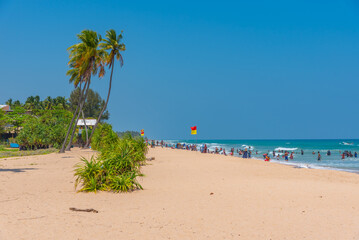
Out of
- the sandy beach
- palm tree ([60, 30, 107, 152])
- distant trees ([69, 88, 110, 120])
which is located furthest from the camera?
distant trees ([69, 88, 110, 120])

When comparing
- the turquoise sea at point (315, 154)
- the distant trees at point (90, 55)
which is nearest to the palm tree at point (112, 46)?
the distant trees at point (90, 55)

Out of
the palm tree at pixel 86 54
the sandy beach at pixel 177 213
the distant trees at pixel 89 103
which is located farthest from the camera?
the distant trees at pixel 89 103

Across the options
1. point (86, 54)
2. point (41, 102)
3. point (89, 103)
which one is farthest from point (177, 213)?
point (41, 102)

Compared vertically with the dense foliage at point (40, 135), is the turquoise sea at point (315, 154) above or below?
below

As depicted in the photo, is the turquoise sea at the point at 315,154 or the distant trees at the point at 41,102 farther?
the distant trees at the point at 41,102

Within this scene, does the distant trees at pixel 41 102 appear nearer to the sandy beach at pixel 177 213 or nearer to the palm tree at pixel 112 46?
the palm tree at pixel 112 46

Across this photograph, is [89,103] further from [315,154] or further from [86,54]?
[315,154]

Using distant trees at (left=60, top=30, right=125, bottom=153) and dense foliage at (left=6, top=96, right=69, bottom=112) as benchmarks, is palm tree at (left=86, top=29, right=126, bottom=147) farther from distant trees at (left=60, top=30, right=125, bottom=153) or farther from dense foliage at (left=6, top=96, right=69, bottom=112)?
dense foliage at (left=6, top=96, right=69, bottom=112)

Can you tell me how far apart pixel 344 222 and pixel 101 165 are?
20.9 ft

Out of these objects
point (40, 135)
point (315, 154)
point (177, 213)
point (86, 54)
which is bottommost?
point (177, 213)

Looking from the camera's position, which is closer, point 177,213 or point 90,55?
point 177,213

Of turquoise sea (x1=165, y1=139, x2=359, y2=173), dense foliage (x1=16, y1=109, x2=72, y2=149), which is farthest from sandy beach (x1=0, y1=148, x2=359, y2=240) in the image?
dense foliage (x1=16, y1=109, x2=72, y2=149)

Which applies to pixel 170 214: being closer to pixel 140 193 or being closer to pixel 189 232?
pixel 189 232

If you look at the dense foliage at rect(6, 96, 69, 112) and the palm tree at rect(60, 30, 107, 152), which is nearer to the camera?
the palm tree at rect(60, 30, 107, 152)
